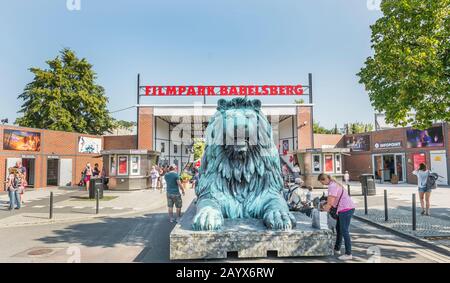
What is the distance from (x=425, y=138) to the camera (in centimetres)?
2200

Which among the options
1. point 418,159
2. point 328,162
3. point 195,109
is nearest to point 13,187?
point 195,109

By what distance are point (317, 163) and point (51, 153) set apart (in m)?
19.7

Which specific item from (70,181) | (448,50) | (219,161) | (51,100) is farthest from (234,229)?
(51,100)

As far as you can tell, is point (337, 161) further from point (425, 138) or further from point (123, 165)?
point (123, 165)

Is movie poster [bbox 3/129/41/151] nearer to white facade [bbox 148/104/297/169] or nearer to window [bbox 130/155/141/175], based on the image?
window [bbox 130/155/141/175]

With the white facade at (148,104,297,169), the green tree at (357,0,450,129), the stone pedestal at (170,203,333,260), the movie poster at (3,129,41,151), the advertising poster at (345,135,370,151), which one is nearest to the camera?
the stone pedestal at (170,203,333,260)

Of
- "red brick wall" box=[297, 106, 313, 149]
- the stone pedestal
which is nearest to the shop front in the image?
"red brick wall" box=[297, 106, 313, 149]

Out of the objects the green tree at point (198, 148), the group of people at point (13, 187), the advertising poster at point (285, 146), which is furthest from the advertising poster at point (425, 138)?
the group of people at point (13, 187)

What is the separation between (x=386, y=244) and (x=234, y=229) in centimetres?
359

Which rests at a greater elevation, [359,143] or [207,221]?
[359,143]

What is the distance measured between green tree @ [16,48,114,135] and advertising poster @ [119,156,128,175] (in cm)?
1435

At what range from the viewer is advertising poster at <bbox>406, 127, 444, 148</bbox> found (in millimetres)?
21172

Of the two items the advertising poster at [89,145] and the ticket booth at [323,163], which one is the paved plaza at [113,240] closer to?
the ticket booth at [323,163]

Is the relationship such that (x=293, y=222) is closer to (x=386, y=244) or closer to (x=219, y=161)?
(x=219, y=161)
